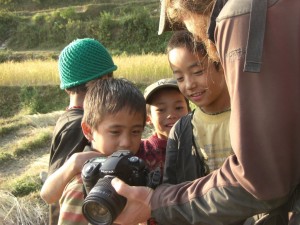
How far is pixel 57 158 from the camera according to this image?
2.34 meters

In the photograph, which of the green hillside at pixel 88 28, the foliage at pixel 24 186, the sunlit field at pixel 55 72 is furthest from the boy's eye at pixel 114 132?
the green hillside at pixel 88 28

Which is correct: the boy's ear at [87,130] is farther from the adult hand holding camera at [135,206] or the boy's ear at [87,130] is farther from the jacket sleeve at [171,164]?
the adult hand holding camera at [135,206]

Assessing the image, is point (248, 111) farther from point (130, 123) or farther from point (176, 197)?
point (130, 123)

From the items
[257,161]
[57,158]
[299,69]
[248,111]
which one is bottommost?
[57,158]

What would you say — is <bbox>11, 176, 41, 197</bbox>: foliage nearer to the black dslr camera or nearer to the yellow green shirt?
the yellow green shirt

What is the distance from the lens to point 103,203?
1535mm

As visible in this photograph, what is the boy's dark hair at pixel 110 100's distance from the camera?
6.97 feet

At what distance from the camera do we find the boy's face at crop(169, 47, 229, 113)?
84.0 inches

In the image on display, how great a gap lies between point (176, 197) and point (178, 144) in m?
0.52

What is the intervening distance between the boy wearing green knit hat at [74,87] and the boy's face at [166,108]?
299mm

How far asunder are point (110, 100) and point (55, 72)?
38.3 feet

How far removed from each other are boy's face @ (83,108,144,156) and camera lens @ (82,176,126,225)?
17.2 inches

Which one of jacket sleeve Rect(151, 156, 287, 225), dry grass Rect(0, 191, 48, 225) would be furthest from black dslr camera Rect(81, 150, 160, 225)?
dry grass Rect(0, 191, 48, 225)

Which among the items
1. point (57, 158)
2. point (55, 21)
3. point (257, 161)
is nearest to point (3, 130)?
point (57, 158)
